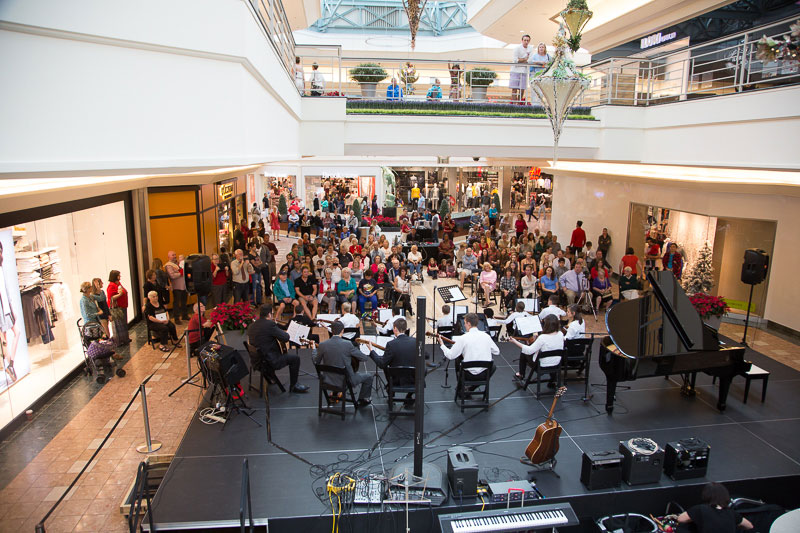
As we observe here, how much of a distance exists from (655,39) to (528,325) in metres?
11.4

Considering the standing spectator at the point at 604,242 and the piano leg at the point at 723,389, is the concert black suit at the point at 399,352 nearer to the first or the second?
the piano leg at the point at 723,389

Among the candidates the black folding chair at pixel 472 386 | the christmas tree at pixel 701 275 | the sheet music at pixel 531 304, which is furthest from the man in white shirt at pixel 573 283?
the black folding chair at pixel 472 386

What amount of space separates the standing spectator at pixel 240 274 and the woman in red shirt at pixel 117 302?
8.19ft

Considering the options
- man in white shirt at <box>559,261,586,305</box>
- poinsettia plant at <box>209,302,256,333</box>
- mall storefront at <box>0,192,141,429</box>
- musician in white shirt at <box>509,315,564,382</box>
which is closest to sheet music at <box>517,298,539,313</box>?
man in white shirt at <box>559,261,586,305</box>

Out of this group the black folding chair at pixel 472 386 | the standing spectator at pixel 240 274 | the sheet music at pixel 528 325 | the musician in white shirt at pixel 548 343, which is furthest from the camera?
the standing spectator at pixel 240 274

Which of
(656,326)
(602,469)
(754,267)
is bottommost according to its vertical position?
(602,469)

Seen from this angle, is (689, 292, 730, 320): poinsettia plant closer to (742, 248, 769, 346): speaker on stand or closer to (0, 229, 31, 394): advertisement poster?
(742, 248, 769, 346): speaker on stand

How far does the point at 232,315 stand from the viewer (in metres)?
9.38

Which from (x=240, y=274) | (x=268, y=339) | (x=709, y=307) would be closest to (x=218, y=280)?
(x=240, y=274)

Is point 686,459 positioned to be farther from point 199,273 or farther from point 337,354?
A: point 199,273

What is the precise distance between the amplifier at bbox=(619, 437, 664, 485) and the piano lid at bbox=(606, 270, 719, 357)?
4.74 ft

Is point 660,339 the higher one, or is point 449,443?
point 660,339

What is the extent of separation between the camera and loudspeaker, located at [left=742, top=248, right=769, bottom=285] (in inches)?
398

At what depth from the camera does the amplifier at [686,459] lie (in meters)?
6.28
